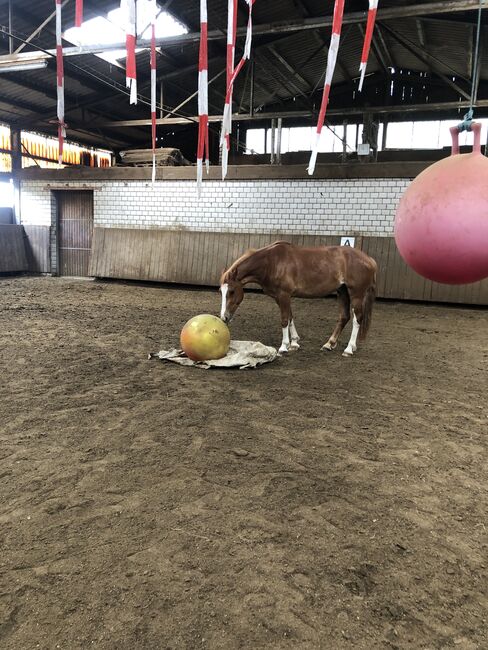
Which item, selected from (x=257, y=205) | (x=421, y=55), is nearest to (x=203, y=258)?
(x=257, y=205)

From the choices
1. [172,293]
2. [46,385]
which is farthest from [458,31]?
[46,385]

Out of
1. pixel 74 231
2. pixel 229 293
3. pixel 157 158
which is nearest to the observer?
pixel 229 293

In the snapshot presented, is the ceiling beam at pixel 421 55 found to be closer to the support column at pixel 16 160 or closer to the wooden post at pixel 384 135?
the wooden post at pixel 384 135

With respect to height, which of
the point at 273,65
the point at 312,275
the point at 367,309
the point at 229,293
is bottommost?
the point at 367,309

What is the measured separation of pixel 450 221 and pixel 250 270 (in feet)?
13.5

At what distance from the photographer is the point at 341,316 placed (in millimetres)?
5680

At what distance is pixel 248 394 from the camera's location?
3928 mm

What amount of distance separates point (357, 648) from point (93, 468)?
1.72 metres

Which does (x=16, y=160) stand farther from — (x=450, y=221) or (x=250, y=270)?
(x=450, y=221)

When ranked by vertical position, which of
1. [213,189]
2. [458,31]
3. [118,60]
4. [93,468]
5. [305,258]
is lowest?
[93,468]

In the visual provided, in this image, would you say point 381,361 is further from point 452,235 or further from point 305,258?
point 452,235

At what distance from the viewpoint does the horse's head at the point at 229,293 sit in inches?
201

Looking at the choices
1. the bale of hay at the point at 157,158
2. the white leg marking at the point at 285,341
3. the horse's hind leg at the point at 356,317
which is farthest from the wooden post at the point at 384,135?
the white leg marking at the point at 285,341

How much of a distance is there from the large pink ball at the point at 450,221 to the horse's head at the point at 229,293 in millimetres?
3867
